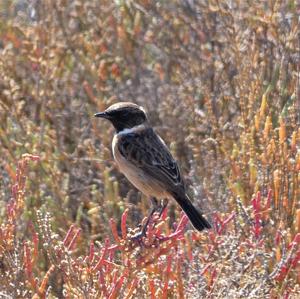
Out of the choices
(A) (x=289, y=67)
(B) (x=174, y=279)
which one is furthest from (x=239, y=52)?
(B) (x=174, y=279)

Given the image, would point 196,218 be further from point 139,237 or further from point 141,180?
point 141,180

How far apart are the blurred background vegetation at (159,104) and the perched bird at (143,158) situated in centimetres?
21

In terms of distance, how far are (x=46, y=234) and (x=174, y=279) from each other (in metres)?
0.77

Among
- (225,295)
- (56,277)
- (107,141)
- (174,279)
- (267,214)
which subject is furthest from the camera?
(107,141)

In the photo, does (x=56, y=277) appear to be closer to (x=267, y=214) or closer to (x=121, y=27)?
(x=267, y=214)


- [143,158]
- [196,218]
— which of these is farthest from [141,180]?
[196,218]

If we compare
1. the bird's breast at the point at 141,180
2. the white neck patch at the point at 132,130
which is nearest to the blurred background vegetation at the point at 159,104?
the bird's breast at the point at 141,180

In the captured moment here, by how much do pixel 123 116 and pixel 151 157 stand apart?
0.41 metres

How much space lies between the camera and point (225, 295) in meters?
4.43

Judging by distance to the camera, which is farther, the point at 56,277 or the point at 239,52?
the point at 239,52

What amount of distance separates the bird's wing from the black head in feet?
0.32

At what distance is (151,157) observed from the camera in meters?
6.05

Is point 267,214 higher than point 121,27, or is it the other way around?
point 121,27

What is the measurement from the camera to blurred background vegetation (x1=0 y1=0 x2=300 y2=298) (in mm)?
5562
